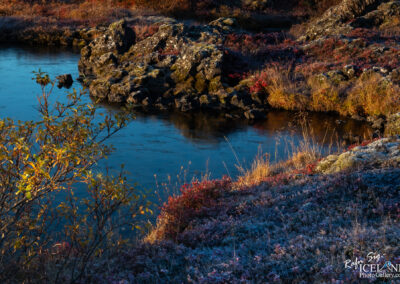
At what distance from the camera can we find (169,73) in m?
23.3

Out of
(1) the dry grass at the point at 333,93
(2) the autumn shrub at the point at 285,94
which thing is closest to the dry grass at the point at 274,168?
(1) the dry grass at the point at 333,93

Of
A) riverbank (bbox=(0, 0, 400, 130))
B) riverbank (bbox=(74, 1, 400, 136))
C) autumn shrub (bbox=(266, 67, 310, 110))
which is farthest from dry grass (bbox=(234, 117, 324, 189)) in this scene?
autumn shrub (bbox=(266, 67, 310, 110))

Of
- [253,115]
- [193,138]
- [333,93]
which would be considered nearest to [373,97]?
[333,93]

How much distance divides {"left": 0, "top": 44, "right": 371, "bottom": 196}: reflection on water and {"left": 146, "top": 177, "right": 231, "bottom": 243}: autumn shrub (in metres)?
2.56

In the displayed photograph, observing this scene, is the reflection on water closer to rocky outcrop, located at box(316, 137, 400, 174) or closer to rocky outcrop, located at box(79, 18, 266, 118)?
rocky outcrop, located at box(79, 18, 266, 118)

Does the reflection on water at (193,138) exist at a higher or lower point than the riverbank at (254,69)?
lower

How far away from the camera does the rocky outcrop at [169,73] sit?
68.9 ft

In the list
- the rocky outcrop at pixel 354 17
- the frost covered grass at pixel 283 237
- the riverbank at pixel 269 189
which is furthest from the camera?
the rocky outcrop at pixel 354 17

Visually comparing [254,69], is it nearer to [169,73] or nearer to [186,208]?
[169,73]

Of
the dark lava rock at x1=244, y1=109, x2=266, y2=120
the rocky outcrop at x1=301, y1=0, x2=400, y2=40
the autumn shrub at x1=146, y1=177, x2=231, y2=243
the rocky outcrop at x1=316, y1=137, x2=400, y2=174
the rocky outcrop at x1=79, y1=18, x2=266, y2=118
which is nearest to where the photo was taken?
the autumn shrub at x1=146, y1=177, x2=231, y2=243

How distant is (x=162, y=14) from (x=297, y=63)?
29.0m

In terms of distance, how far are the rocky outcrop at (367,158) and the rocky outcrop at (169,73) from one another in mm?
9034

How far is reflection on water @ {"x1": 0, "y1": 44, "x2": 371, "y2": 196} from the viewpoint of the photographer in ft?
45.2

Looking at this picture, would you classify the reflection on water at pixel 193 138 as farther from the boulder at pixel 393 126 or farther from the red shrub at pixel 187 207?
the red shrub at pixel 187 207
